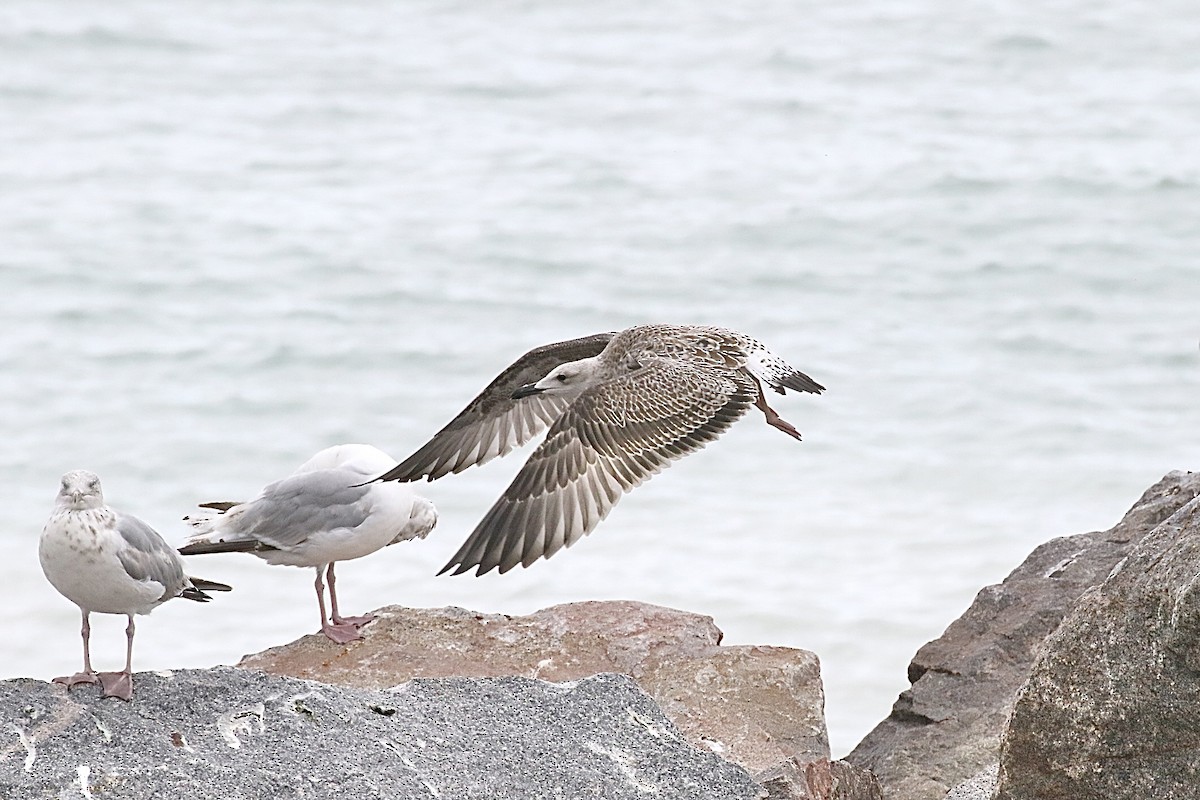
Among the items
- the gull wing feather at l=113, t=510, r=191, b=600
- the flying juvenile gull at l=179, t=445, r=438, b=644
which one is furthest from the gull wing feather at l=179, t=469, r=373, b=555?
the gull wing feather at l=113, t=510, r=191, b=600

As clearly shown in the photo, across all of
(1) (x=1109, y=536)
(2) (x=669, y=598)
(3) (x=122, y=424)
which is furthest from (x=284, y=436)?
(1) (x=1109, y=536)

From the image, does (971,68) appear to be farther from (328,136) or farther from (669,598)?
(669,598)

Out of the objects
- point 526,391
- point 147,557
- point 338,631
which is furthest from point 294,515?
point 147,557

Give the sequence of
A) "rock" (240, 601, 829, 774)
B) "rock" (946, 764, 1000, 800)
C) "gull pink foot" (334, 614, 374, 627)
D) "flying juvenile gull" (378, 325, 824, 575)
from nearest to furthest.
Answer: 1. "rock" (946, 764, 1000, 800)
2. "rock" (240, 601, 829, 774)
3. "gull pink foot" (334, 614, 374, 627)
4. "flying juvenile gull" (378, 325, 824, 575)

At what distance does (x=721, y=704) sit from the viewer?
5.12 m

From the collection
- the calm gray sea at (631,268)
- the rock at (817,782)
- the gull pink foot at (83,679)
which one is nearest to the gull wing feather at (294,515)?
the gull pink foot at (83,679)

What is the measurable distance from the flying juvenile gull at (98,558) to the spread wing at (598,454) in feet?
4.65

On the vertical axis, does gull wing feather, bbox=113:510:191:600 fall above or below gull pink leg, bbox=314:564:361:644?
above

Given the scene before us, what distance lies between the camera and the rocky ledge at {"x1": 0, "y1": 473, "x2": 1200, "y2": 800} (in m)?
3.91

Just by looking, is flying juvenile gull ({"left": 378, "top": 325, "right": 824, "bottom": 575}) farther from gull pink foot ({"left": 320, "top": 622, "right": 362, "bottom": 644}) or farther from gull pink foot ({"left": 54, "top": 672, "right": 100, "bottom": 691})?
gull pink foot ({"left": 54, "top": 672, "right": 100, "bottom": 691})

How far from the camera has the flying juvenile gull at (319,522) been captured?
5.65 meters

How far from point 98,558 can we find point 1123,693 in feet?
8.29

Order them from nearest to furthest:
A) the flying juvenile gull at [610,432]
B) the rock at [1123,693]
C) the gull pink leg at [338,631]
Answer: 1. the rock at [1123,693]
2. the gull pink leg at [338,631]
3. the flying juvenile gull at [610,432]

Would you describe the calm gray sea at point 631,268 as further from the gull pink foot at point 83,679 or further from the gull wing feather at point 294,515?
the gull pink foot at point 83,679
